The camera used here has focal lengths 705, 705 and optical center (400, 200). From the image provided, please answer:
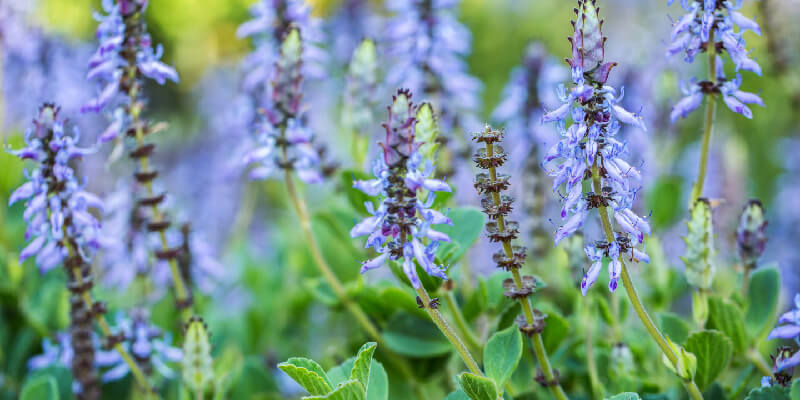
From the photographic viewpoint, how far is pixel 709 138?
1574mm

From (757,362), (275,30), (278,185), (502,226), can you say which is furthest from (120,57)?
(278,185)

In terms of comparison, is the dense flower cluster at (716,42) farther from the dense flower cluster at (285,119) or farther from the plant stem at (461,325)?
the dense flower cluster at (285,119)

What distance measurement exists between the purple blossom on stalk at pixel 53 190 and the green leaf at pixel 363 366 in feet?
2.44

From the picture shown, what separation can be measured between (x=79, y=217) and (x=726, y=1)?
1452mm

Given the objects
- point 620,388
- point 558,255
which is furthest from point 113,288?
point 620,388

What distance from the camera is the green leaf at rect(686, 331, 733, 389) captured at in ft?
4.80

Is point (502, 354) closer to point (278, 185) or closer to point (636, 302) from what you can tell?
point (636, 302)

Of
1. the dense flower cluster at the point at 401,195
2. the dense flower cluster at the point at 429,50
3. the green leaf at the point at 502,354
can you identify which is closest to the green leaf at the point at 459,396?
the green leaf at the point at 502,354

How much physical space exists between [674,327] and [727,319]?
0.39 feet

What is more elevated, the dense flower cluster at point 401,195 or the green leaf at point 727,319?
the dense flower cluster at point 401,195

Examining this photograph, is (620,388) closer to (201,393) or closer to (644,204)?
(201,393)

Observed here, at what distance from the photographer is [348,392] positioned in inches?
48.0

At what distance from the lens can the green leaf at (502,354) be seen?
1.35 meters

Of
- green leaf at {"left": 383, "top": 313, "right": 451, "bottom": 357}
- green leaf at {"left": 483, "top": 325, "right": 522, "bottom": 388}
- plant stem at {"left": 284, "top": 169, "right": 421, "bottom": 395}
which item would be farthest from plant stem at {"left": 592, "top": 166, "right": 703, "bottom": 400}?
plant stem at {"left": 284, "top": 169, "right": 421, "bottom": 395}
